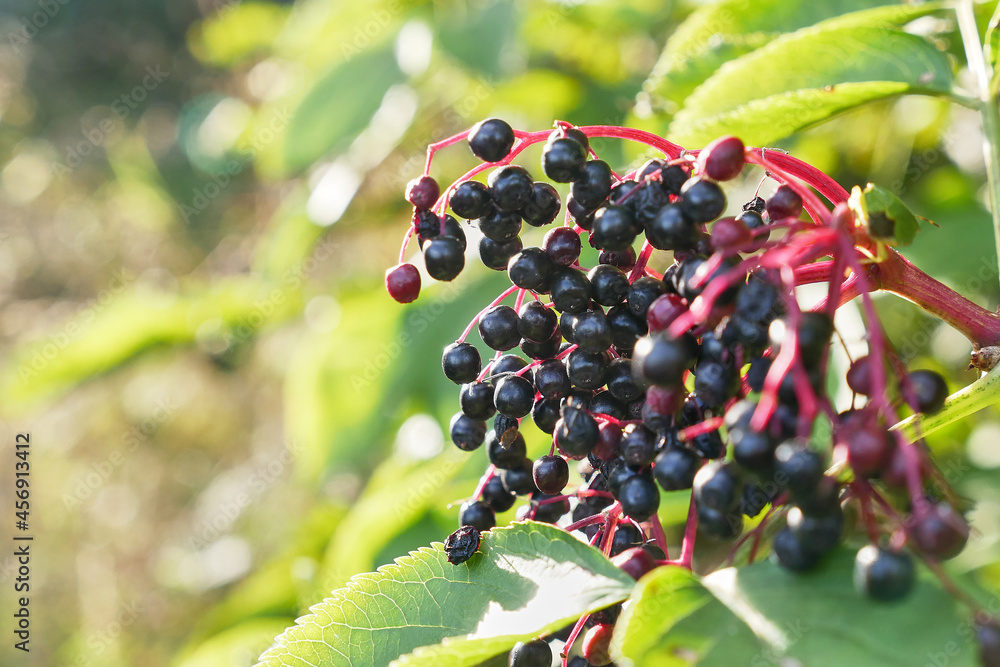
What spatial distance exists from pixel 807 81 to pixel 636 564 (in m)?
1.12

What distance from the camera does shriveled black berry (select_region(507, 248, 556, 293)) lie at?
1.17 m

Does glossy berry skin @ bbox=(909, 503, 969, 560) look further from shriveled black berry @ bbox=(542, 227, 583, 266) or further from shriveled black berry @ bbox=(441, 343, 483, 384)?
shriveled black berry @ bbox=(441, 343, 483, 384)

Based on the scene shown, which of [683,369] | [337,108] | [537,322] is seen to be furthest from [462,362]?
[337,108]

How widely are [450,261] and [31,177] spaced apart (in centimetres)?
1307

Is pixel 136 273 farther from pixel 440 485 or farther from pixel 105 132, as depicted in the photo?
pixel 440 485

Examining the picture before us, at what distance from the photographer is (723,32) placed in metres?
1.97

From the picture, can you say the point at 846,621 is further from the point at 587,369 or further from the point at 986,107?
the point at 986,107

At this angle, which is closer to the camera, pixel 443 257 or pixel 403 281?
pixel 443 257

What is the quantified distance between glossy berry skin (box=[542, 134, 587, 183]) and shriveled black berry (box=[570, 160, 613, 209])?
1 centimetres

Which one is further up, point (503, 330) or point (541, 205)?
point (541, 205)

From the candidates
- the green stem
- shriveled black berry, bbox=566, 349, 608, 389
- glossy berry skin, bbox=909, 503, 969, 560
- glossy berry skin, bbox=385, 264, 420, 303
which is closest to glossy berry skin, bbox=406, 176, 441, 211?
glossy berry skin, bbox=385, 264, 420, 303

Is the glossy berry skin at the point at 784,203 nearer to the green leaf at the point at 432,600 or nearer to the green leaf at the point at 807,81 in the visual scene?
the green leaf at the point at 807,81

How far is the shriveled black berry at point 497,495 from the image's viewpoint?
1.41 meters

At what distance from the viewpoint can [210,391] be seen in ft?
28.9
